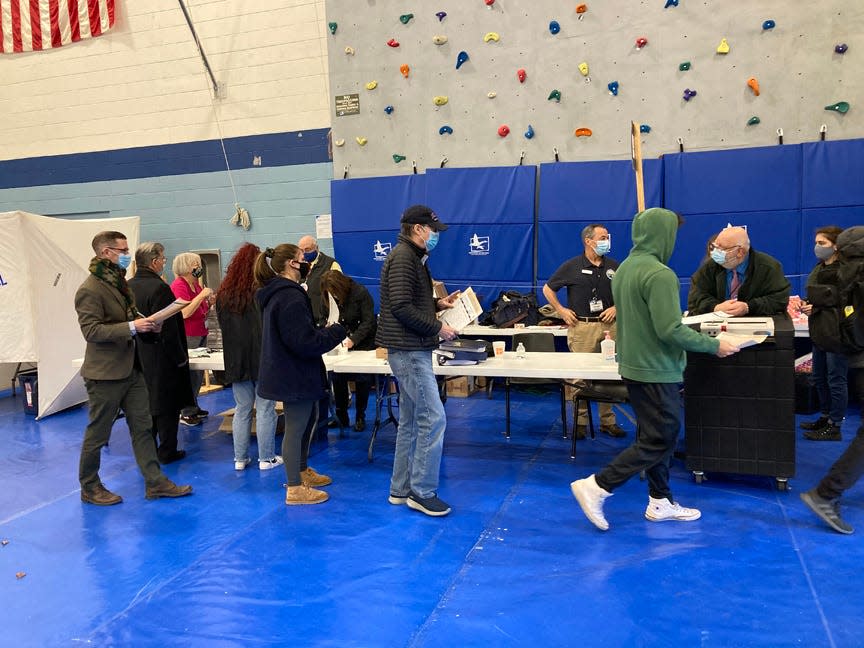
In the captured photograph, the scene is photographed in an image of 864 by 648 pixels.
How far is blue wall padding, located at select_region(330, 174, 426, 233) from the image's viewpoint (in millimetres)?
7508

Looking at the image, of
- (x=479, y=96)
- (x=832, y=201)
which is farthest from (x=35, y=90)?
(x=832, y=201)

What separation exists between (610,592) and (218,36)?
830 centimetres

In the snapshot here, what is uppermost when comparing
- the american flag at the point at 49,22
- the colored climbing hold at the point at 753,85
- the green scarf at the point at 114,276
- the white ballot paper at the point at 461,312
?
the american flag at the point at 49,22

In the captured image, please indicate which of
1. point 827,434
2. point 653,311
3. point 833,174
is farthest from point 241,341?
point 833,174

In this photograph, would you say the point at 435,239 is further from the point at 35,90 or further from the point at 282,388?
the point at 35,90

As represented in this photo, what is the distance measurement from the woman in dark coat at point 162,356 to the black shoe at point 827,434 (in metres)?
4.59

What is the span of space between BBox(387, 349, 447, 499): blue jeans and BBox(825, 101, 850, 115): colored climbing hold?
5.17 m

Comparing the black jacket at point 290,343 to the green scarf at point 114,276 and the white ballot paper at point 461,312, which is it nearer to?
the white ballot paper at point 461,312

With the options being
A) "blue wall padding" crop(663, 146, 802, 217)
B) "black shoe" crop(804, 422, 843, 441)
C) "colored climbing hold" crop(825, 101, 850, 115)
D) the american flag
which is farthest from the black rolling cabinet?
the american flag

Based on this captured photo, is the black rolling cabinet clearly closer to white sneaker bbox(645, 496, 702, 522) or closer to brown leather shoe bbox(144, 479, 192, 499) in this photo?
white sneaker bbox(645, 496, 702, 522)

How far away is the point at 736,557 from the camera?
3.07 m

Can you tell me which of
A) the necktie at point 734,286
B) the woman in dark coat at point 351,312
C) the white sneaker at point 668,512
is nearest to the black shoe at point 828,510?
the white sneaker at point 668,512

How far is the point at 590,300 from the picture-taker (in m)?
5.15

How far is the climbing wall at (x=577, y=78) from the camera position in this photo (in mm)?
6320
